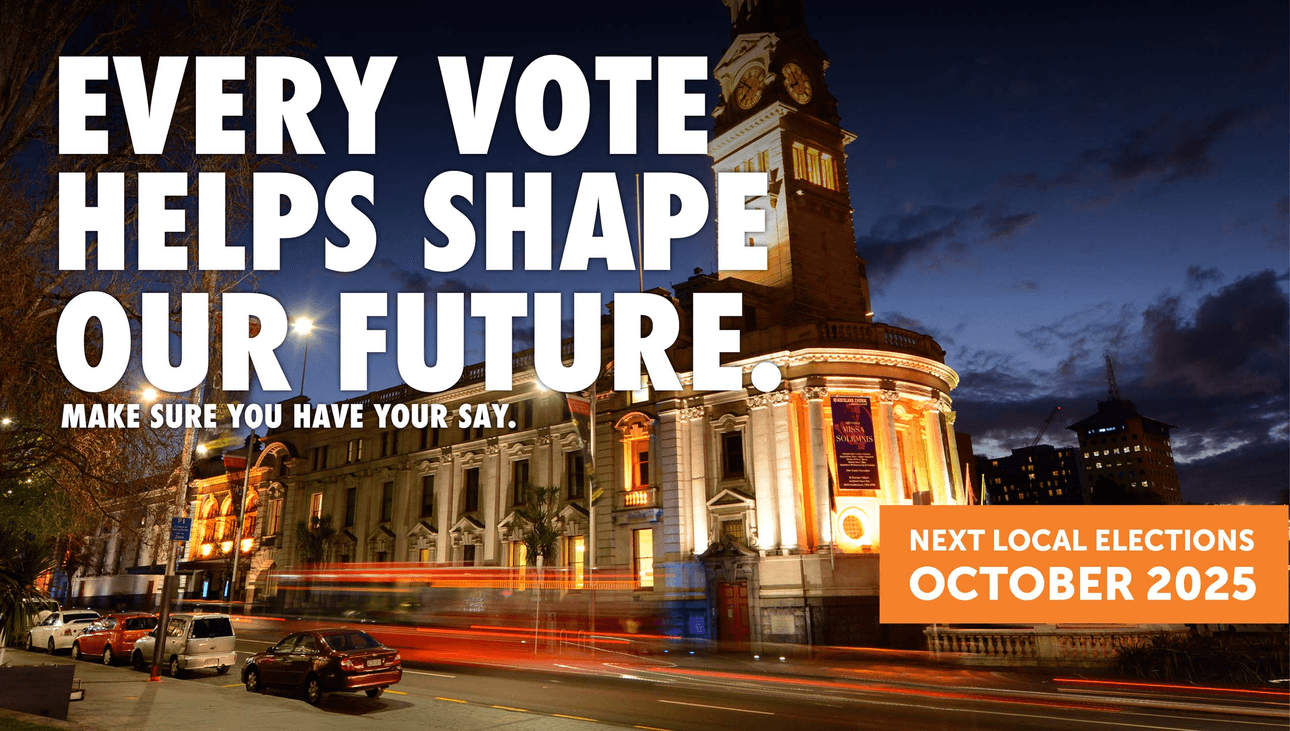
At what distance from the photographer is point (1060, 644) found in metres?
23.5

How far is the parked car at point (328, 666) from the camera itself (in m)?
16.1

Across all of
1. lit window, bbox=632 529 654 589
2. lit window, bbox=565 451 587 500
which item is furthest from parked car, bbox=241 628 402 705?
lit window, bbox=565 451 587 500

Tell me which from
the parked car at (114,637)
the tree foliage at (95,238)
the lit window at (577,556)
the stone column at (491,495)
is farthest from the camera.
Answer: the stone column at (491,495)

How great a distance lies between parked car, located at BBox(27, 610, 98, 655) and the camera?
2872cm

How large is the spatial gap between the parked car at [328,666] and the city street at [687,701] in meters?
0.37

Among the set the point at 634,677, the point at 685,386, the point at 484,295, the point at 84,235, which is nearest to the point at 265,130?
Result: the point at 84,235

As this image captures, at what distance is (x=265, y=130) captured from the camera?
14.2 m

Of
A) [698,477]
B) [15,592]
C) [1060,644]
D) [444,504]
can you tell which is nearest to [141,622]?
[15,592]

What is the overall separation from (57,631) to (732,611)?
26507 mm

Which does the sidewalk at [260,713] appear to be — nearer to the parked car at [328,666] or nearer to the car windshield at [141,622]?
the parked car at [328,666]

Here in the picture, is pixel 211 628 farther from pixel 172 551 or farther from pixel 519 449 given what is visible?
pixel 519 449

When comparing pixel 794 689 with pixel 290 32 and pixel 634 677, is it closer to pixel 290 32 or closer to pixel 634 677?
pixel 634 677

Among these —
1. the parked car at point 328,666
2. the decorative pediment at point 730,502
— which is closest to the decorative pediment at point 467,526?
the decorative pediment at point 730,502

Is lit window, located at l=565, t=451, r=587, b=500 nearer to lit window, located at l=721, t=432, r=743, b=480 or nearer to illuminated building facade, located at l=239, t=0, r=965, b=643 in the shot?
illuminated building facade, located at l=239, t=0, r=965, b=643
